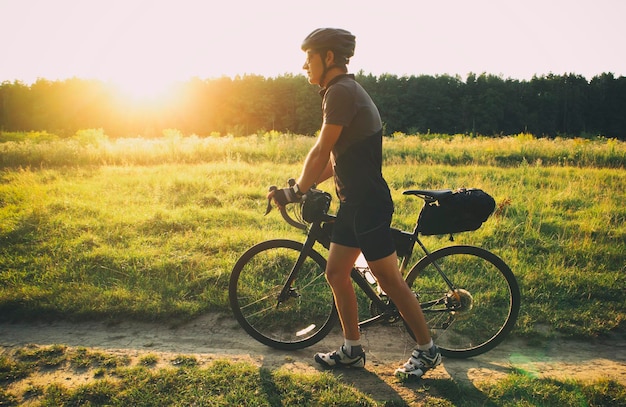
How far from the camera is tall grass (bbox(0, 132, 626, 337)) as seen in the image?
4707 millimetres

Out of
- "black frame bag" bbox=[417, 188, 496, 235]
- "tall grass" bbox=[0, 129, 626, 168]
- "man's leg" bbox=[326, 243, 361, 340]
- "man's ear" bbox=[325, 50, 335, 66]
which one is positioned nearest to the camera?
"man's ear" bbox=[325, 50, 335, 66]

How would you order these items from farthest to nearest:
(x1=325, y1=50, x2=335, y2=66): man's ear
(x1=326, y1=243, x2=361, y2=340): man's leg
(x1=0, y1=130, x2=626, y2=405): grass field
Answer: (x1=0, y1=130, x2=626, y2=405): grass field → (x1=326, y1=243, x2=361, y2=340): man's leg → (x1=325, y1=50, x2=335, y2=66): man's ear

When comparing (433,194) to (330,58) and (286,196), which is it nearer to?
(286,196)

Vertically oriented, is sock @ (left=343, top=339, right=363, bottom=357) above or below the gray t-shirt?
below

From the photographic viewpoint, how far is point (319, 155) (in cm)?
283

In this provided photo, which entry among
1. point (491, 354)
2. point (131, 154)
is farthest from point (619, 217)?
point (131, 154)

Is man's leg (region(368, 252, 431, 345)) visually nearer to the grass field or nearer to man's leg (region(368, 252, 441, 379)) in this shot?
man's leg (region(368, 252, 441, 379))

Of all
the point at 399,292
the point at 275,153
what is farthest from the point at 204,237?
the point at 275,153

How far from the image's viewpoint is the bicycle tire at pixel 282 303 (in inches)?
149

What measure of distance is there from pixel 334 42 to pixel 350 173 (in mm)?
886

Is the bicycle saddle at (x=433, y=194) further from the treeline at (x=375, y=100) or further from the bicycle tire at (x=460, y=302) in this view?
the treeline at (x=375, y=100)

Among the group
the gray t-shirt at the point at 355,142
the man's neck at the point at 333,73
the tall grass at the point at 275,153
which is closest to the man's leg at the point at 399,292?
the gray t-shirt at the point at 355,142

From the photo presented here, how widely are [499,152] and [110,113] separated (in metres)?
56.7

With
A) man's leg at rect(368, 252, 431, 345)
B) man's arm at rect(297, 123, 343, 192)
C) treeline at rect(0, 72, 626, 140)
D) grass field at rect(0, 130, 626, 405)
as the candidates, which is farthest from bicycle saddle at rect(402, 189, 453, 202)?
treeline at rect(0, 72, 626, 140)
